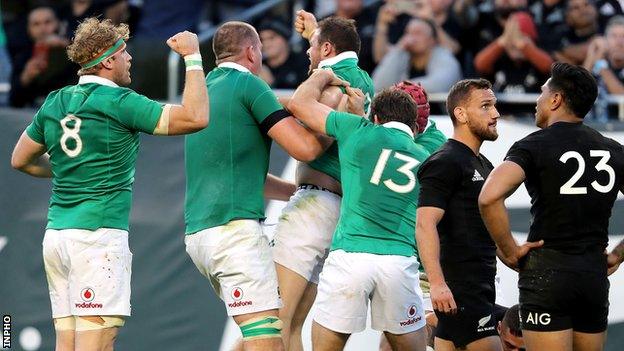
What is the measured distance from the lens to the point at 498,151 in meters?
10.0

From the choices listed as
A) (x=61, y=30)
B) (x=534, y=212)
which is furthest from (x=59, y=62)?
(x=534, y=212)

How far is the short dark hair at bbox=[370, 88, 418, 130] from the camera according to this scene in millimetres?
7434

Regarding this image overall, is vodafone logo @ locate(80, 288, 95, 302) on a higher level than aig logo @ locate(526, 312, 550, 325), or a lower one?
lower

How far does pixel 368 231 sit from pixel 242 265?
788 millimetres

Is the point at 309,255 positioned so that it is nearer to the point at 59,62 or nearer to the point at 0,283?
the point at 0,283

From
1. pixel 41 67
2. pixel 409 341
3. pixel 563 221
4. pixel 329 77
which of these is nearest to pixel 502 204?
pixel 563 221

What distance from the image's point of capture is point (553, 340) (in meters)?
6.50

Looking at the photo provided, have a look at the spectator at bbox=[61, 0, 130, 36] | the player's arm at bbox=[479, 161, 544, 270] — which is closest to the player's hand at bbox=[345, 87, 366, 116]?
the player's arm at bbox=[479, 161, 544, 270]

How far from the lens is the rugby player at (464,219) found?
23.2 feet

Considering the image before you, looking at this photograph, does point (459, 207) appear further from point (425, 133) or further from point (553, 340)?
point (425, 133)

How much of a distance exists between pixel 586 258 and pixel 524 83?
4757 mm

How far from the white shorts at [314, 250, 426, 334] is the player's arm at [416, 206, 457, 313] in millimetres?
398

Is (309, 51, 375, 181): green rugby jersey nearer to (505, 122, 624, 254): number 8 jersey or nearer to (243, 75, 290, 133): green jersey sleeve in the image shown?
(243, 75, 290, 133): green jersey sleeve

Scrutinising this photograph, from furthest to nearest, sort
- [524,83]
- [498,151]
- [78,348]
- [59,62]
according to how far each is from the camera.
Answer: [59,62], [524,83], [498,151], [78,348]
